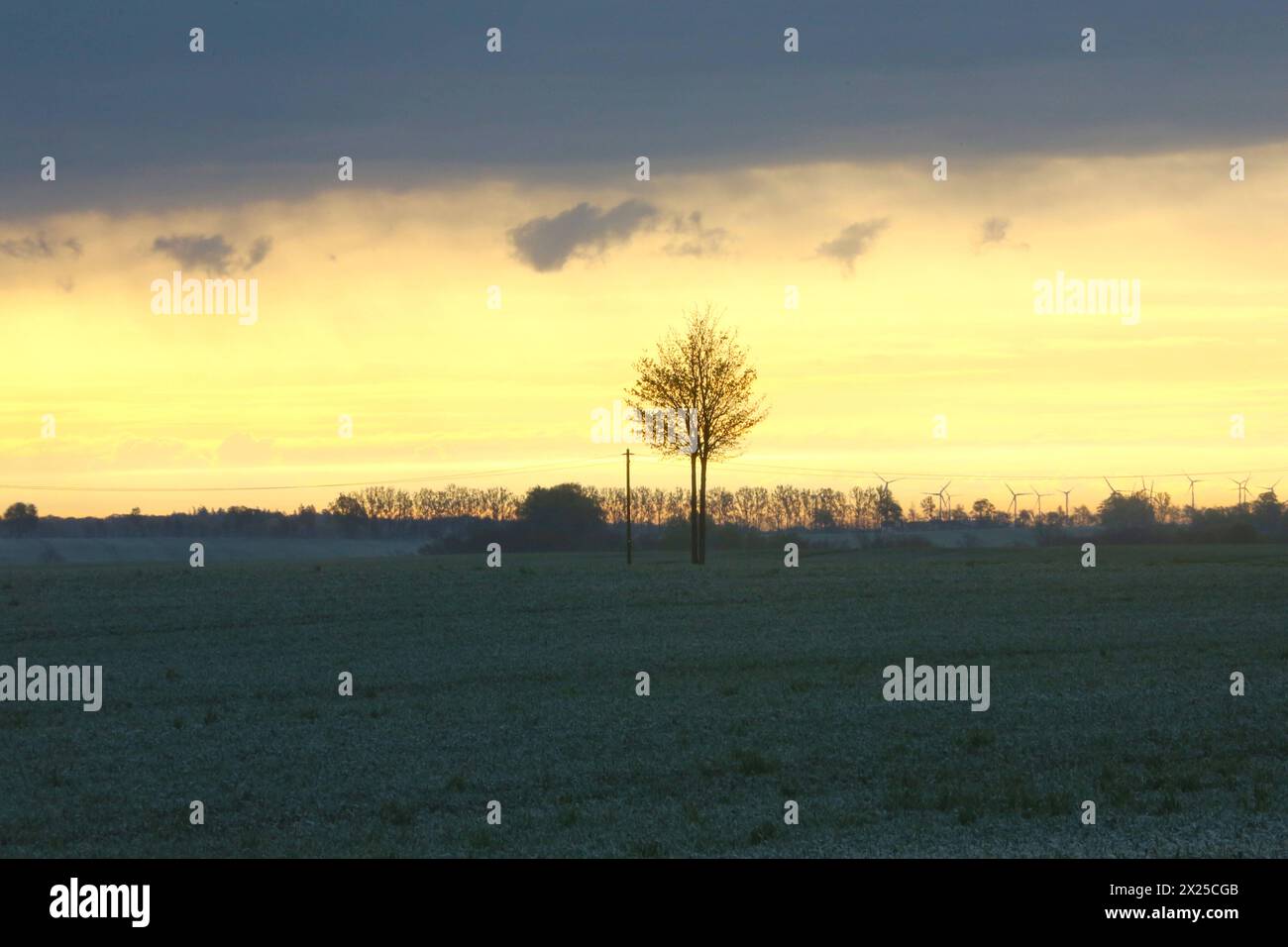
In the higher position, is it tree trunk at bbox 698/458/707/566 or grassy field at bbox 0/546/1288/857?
tree trunk at bbox 698/458/707/566

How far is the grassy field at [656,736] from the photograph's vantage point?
53.3ft

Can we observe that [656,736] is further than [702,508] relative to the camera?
No

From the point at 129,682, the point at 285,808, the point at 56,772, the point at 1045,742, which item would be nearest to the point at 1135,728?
the point at 1045,742

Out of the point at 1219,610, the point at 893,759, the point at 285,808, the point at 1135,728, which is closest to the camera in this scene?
the point at 285,808

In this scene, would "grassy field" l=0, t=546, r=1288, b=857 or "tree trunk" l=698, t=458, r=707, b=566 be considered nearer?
"grassy field" l=0, t=546, r=1288, b=857

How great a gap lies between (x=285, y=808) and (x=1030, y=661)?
22.1 metres

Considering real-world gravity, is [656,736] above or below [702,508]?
below

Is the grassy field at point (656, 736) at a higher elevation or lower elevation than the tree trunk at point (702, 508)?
lower

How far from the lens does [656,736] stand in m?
23.3

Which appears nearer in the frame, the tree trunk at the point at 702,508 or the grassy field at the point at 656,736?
the grassy field at the point at 656,736

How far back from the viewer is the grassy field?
16.2m
